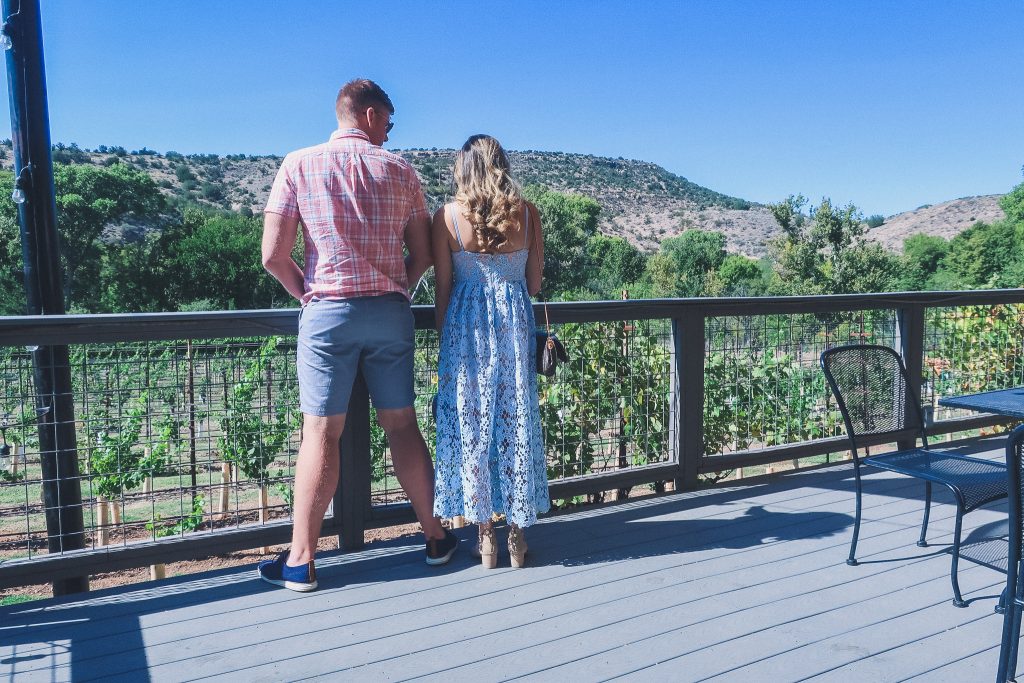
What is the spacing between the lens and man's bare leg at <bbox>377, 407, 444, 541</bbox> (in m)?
2.54

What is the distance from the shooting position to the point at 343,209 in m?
2.29

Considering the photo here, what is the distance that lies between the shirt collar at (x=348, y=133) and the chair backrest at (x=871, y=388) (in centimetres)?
166

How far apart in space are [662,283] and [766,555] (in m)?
56.2

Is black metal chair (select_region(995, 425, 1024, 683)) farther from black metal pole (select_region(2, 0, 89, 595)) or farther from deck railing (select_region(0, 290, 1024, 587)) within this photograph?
black metal pole (select_region(2, 0, 89, 595))

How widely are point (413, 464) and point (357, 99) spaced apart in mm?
1202

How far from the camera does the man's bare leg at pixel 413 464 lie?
2539 millimetres

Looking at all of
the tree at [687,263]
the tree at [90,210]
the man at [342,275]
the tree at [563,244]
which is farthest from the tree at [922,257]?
the man at [342,275]

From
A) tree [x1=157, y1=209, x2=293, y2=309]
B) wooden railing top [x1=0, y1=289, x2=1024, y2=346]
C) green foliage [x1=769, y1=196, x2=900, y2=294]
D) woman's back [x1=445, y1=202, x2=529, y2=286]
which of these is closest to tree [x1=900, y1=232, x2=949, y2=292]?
green foliage [x1=769, y1=196, x2=900, y2=294]

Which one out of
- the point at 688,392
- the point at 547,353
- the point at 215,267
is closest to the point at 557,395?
the point at 688,392

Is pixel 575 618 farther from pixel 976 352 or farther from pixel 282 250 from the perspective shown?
pixel 976 352

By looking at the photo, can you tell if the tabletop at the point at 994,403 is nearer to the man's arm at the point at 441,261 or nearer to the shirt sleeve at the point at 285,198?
the man's arm at the point at 441,261

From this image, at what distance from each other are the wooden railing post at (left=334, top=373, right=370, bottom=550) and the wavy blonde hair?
72 cm

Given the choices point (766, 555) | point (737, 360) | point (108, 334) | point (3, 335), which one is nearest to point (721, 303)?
point (737, 360)

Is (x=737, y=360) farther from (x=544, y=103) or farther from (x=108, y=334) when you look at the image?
(x=544, y=103)
